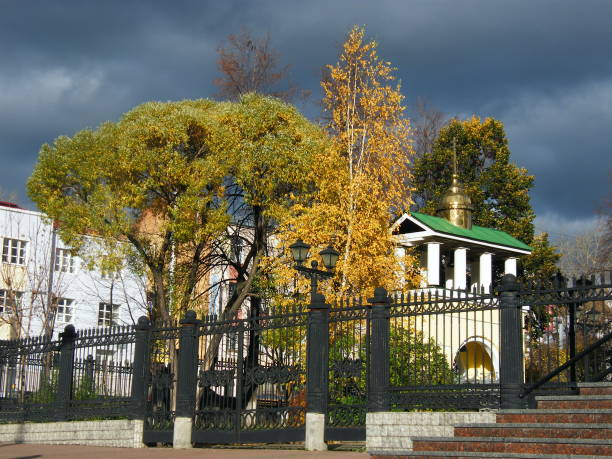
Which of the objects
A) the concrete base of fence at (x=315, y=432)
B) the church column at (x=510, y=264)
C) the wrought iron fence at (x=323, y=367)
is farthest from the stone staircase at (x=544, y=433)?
the church column at (x=510, y=264)

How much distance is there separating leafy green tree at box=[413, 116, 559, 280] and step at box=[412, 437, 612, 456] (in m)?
31.0

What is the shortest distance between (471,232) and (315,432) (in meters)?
23.7

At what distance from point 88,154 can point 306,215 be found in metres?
7.08

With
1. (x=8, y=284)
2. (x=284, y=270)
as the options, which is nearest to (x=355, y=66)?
(x=284, y=270)

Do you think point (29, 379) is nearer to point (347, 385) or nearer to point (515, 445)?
point (347, 385)

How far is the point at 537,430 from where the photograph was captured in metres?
10.5

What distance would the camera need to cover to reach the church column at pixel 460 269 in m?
33.2

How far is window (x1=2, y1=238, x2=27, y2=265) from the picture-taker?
40.8m

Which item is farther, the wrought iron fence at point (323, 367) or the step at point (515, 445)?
the wrought iron fence at point (323, 367)

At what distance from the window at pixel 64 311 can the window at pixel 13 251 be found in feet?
9.23

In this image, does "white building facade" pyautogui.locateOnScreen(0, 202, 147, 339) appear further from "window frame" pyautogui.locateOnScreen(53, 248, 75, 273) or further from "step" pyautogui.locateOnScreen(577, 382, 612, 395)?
"step" pyautogui.locateOnScreen(577, 382, 612, 395)

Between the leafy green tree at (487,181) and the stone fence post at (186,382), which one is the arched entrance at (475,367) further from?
the leafy green tree at (487,181)

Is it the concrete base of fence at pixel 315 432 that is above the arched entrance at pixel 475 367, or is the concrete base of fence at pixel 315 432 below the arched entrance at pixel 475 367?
below

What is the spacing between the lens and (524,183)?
43.1m
